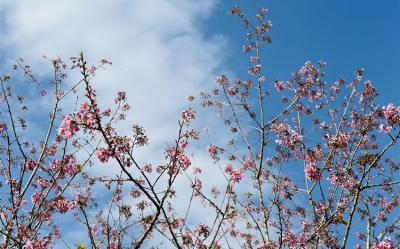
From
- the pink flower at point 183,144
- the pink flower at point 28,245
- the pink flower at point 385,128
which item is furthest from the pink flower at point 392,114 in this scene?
the pink flower at point 28,245

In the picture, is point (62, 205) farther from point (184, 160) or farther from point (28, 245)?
point (184, 160)

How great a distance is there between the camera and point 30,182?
1224cm

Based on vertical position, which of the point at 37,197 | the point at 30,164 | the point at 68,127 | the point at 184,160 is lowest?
the point at 68,127

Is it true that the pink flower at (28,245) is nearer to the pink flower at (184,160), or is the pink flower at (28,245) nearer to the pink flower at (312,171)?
the pink flower at (184,160)

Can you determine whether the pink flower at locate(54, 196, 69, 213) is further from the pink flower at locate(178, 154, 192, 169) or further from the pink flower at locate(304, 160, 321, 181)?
the pink flower at locate(304, 160, 321, 181)

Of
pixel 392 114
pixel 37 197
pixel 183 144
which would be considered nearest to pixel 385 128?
pixel 392 114

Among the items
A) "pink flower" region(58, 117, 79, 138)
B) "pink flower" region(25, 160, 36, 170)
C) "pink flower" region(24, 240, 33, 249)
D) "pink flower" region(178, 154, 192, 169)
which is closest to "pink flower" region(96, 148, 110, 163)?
"pink flower" region(58, 117, 79, 138)

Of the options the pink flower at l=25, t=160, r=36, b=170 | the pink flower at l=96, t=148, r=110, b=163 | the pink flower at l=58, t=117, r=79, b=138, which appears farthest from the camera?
the pink flower at l=25, t=160, r=36, b=170

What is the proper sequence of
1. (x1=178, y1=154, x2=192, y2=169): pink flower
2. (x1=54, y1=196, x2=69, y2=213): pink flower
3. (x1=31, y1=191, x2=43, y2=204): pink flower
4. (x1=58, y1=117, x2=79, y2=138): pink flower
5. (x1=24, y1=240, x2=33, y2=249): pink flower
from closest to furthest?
(x1=58, y1=117, x2=79, y2=138): pink flower
(x1=178, y1=154, x2=192, y2=169): pink flower
(x1=24, y1=240, x2=33, y2=249): pink flower
(x1=54, y1=196, x2=69, y2=213): pink flower
(x1=31, y1=191, x2=43, y2=204): pink flower

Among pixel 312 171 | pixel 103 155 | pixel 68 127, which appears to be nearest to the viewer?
pixel 68 127

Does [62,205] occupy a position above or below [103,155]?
above

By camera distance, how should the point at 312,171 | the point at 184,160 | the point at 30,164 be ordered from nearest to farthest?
the point at 184,160, the point at 312,171, the point at 30,164

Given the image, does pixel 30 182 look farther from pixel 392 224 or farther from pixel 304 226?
pixel 392 224

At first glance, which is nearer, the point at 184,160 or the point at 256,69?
the point at 184,160
